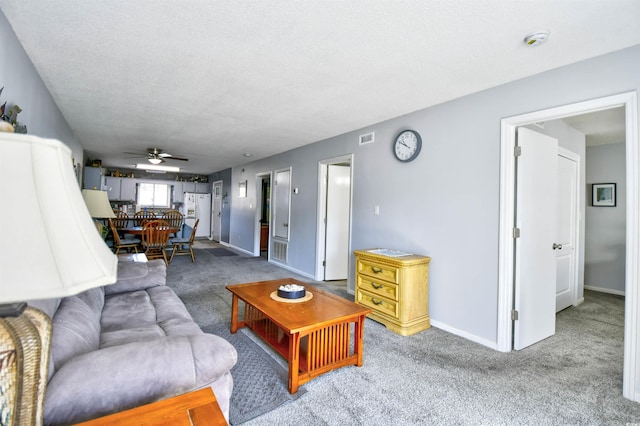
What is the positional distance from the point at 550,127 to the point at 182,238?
673 centimetres

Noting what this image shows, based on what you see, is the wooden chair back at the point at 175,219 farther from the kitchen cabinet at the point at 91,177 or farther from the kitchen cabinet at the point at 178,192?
the kitchen cabinet at the point at 178,192

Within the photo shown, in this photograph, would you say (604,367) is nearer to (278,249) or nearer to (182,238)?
(278,249)

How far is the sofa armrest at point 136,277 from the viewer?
2.50 metres

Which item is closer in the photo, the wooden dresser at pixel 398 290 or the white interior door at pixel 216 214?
the wooden dresser at pixel 398 290

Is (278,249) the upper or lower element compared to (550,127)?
lower

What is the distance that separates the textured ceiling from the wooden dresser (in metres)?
1.71

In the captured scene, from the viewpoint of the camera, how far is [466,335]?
287 centimetres

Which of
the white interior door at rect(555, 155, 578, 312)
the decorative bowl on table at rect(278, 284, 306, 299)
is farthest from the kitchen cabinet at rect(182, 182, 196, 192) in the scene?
the white interior door at rect(555, 155, 578, 312)

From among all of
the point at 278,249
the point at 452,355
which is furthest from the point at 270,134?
the point at 452,355

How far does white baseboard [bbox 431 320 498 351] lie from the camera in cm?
268

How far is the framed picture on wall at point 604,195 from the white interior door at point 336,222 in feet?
13.7

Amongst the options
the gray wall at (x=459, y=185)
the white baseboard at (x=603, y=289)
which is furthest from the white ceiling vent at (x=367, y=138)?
the white baseboard at (x=603, y=289)

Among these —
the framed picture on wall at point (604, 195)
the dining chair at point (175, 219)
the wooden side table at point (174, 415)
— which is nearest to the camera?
the wooden side table at point (174, 415)

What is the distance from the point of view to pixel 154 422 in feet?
2.84
